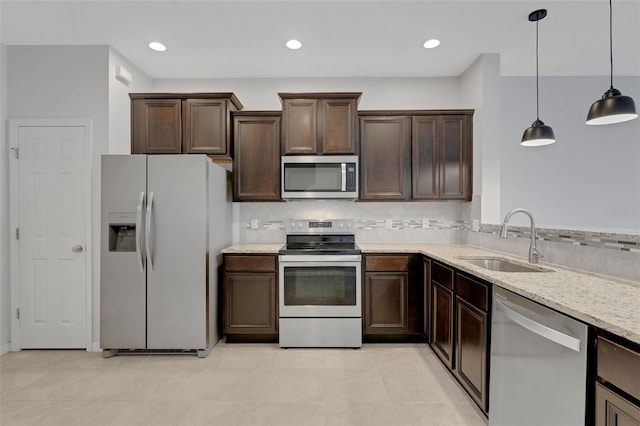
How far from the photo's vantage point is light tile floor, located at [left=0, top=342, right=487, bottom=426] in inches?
79.2

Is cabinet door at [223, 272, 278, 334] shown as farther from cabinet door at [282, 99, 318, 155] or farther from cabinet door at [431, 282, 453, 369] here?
cabinet door at [431, 282, 453, 369]

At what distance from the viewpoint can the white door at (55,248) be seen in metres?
3.00

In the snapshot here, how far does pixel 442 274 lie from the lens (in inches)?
102

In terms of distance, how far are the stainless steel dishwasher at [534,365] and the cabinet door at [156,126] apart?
10.3 feet

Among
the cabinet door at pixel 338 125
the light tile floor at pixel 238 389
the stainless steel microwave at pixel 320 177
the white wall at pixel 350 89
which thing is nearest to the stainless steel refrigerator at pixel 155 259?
the light tile floor at pixel 238 389

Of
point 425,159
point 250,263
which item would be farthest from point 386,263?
point 250,263

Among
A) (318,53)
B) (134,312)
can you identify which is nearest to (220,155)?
(318,53)

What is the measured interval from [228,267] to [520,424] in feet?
8.16

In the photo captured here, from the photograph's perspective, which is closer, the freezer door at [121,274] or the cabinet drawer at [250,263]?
the freezer door at [121,274]

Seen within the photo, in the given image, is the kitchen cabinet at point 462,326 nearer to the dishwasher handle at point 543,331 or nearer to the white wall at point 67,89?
the dishwasher handle at point 543,331

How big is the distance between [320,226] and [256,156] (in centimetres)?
103

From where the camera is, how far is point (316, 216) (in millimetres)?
3742

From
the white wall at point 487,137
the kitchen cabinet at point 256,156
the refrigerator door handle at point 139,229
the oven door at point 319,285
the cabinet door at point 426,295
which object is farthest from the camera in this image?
the kitchen cabinet at point 256,156

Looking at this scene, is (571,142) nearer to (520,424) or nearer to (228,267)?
(520,424)
